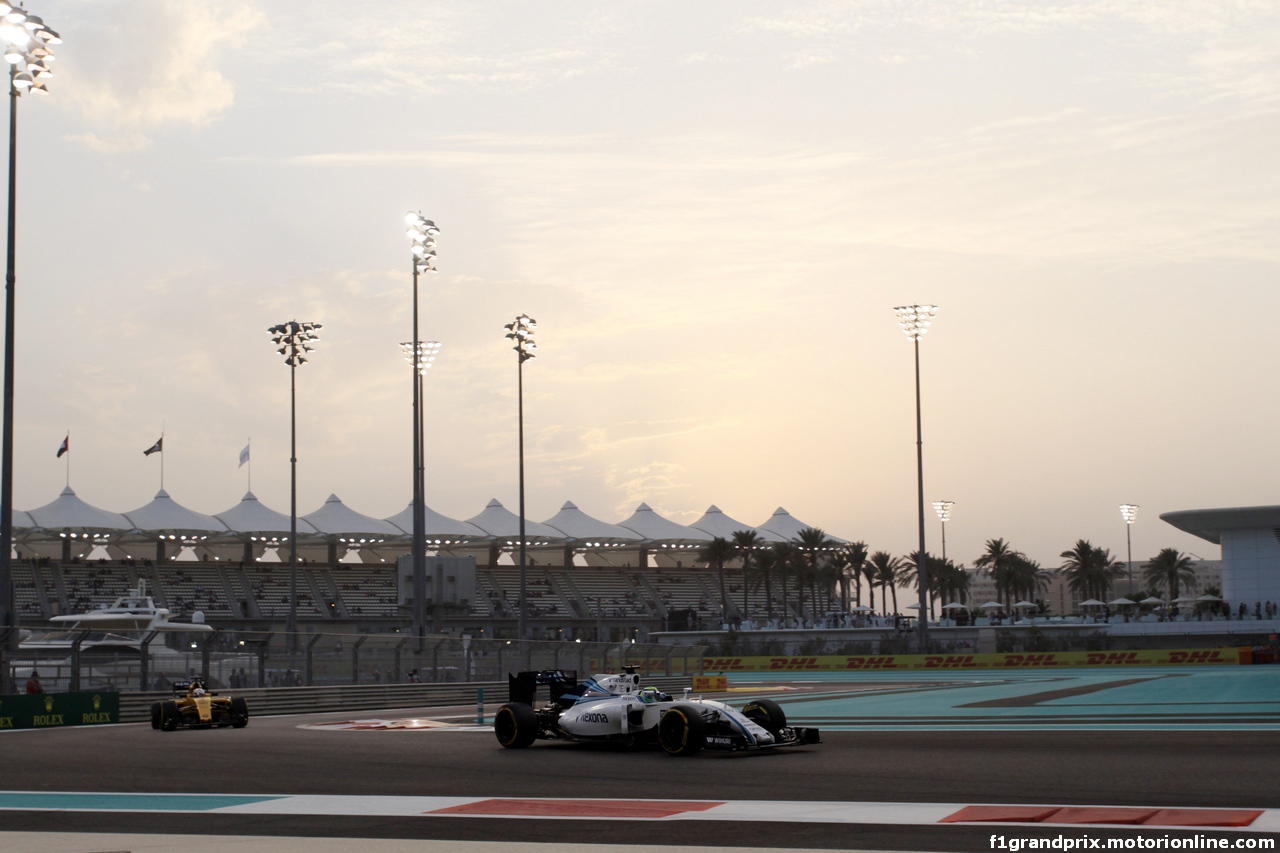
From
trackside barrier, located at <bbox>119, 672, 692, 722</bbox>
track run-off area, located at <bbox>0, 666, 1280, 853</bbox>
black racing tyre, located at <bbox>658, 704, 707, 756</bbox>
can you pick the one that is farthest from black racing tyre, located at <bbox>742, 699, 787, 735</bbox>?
trackside barrier, located at <bbox>119, 672, 692, 722</bbox>

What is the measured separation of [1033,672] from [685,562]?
5582cm

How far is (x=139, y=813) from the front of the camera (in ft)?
41.2

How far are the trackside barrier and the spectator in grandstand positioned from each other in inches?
69.5

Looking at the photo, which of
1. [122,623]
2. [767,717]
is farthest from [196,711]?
[122,623]

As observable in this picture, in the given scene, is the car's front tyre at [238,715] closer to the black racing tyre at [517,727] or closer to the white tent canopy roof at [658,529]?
the black racing tyre at [517,727]

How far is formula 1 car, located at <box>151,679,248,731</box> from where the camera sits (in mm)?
26094

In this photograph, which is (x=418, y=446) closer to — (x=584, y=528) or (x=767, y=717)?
(x=767, y=717)

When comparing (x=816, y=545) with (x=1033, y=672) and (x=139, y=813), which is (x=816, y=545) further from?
(x=139, y=813)

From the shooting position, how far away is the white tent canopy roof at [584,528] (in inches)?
3738

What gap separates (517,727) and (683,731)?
325cm

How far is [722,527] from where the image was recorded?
104 m

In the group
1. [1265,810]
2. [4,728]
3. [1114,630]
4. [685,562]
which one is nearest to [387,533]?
[685,562]

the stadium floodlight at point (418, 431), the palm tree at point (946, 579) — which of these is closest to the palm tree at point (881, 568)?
the palm tree at point (946, 579)

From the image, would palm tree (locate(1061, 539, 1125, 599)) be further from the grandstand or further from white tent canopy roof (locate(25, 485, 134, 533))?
white tent canopy roof (locate(25, 485, 134, 533))
